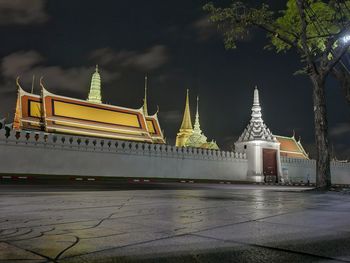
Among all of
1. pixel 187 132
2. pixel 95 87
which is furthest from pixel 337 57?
pixel 187 132

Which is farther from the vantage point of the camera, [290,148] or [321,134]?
[290,148]

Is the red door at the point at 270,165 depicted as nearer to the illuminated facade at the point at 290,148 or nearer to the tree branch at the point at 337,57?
the illuminated facade at the point at 290,148

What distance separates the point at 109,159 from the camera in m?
21.2

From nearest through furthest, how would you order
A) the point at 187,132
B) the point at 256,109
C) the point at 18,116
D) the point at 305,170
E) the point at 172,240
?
the point at 172,240
the point at 18,116
the point at 256,109
the point at 305,170
the point at 187,132

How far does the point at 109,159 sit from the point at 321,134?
43.9 feet

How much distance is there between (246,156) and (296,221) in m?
25.8

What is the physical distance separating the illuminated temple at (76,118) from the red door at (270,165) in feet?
31.6

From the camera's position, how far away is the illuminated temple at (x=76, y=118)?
21.7 metres

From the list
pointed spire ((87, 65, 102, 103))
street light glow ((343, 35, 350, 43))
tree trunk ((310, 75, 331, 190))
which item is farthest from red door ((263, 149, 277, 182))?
pointed spire ((87, 65, 102, 103))

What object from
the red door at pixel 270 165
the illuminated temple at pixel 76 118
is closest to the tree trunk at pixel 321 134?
the illuminated temple at pixel 76 118

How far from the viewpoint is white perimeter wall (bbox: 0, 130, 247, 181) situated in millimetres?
18098

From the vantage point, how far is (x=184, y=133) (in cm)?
5031

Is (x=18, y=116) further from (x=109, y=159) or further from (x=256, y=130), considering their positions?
(x=256, y=130)

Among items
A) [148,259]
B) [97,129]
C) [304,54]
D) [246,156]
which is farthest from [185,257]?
[246,156]
